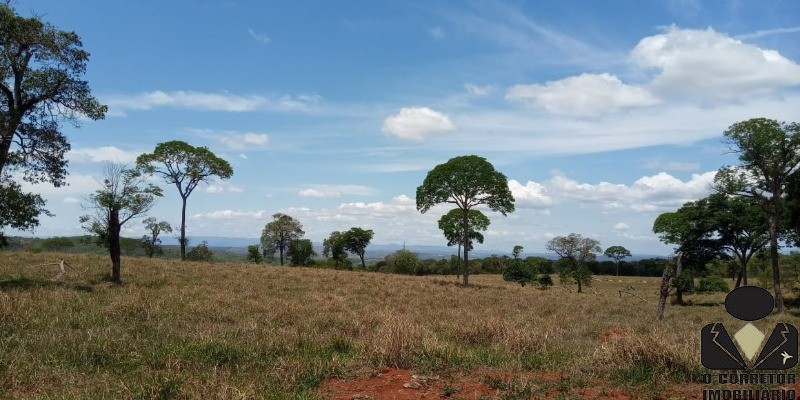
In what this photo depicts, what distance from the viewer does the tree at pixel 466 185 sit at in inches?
1470

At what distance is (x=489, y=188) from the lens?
124 ft

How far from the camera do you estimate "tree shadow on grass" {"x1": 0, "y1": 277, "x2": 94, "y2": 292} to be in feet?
56.4

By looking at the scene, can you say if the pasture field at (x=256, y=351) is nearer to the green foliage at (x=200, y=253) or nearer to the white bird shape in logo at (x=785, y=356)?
the white bird shape in logo at (x=785, y=356)

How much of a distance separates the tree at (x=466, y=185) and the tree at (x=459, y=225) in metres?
8.81

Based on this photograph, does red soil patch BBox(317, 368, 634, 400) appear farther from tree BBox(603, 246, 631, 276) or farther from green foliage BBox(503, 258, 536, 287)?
tree BBox(603, 246, 631, 276)

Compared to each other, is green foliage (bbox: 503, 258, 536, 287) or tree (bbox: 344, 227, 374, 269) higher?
tree (bbox: 344, 227, 374, 269)

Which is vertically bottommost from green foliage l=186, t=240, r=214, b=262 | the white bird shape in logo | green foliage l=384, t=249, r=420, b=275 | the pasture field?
green foliage l=384, t=249, r=420, b=275

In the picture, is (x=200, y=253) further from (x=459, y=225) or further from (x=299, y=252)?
(x=459, y=225)

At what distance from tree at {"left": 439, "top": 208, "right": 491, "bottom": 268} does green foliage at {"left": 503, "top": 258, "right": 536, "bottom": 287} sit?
29.6ft

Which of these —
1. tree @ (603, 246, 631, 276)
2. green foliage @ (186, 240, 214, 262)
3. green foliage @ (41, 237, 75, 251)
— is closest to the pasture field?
green foliage @ (186, 240, 214, 262)

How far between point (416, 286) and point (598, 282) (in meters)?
50.9

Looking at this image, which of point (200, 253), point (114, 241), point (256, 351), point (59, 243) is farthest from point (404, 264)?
point (256, 351)

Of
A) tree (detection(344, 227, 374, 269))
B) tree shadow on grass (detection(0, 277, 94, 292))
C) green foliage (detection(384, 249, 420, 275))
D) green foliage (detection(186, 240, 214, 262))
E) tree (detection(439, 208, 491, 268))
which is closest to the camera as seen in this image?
tree shadow on grass (detection(0, 277, 94, 292))

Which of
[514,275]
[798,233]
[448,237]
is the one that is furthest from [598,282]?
[798,233]
